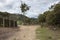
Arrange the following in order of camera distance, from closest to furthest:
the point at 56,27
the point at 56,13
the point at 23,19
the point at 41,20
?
1. the point at 56,13
2. the point at 56,27
3. the point at 41,20
4. the point at 23,19

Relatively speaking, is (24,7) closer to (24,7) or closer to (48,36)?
(24,7)

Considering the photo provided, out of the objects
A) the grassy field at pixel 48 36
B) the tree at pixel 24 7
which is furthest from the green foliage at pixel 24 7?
the grassy field at pixel 48 36

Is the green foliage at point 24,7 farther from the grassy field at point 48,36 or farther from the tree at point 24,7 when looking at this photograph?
the grassy field at point 48,36

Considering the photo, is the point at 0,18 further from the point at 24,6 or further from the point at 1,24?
the point at 24,6

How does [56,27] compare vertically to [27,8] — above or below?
below

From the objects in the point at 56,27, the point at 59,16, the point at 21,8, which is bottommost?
the point at 56,27

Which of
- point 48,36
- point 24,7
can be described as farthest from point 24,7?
point 48,36

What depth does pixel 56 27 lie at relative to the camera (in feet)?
113

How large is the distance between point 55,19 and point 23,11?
4456 centimetres

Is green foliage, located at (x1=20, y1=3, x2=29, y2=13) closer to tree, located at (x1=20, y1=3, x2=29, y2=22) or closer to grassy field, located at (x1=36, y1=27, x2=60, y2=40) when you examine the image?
tree, located at (x1=20, y1=3, x2=29, y2=22)

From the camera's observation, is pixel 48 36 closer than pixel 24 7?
Yes

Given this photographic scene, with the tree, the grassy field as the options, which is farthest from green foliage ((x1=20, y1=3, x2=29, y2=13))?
the grassy field

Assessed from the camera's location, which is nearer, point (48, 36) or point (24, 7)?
point (48, 36)

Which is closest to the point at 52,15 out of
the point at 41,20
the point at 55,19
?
the point at 55,19
